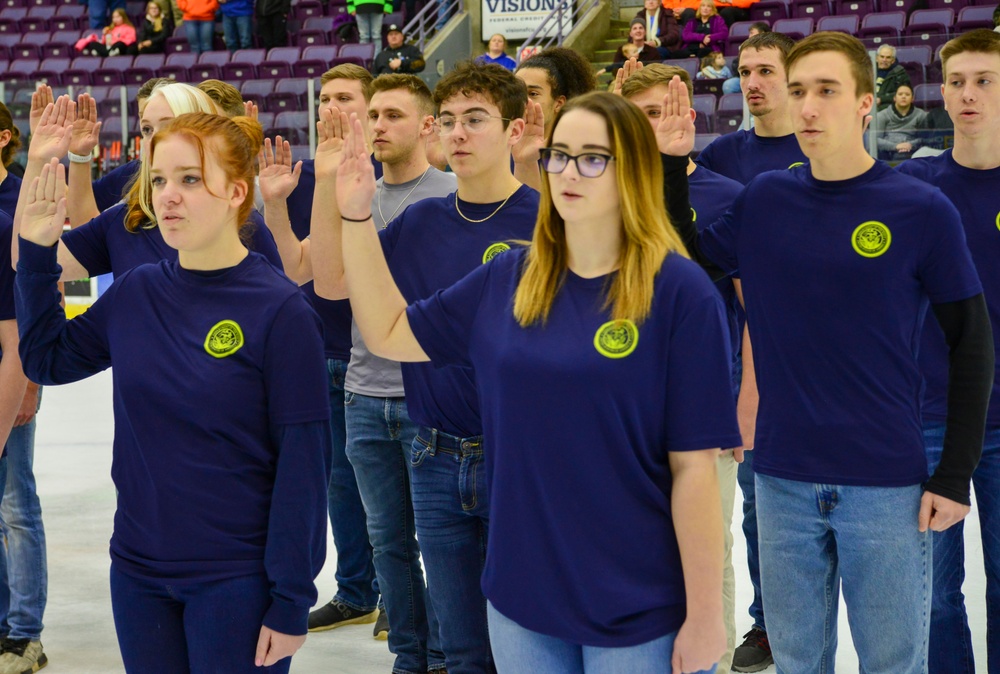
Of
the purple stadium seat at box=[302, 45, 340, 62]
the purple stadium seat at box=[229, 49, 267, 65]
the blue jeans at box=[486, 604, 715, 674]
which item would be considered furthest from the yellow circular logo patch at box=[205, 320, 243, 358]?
the purple stadium seat at box=[229, 49, 267, 65]

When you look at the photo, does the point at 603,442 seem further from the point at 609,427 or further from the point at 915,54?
the point at 915,54

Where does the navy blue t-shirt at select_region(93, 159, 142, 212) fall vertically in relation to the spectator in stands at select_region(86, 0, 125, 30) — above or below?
below

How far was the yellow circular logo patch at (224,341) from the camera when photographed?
2.27 metres

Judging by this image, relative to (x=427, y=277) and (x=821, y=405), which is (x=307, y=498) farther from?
(x=821, y=405)

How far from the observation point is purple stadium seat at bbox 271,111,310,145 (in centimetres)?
1143

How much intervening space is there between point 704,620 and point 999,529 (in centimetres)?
145

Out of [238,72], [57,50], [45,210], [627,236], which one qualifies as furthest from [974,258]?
[57,50]

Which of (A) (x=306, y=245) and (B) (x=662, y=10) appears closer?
(A) (x=306, y=245)

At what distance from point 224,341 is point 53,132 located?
82 centimetres

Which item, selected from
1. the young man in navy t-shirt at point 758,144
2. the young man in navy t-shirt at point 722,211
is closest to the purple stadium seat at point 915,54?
the young man in navy t-shirt at point 758,144

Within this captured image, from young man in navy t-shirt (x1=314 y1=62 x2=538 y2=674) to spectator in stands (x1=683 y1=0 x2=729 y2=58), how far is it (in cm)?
956

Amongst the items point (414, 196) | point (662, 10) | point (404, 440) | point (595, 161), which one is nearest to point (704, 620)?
point (595, 161)

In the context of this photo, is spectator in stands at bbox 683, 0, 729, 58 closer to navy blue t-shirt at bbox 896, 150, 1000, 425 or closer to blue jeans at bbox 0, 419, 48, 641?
navy blue t-shirt at bbox 896, 150, 1000, 425

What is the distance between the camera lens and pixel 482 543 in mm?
3199
